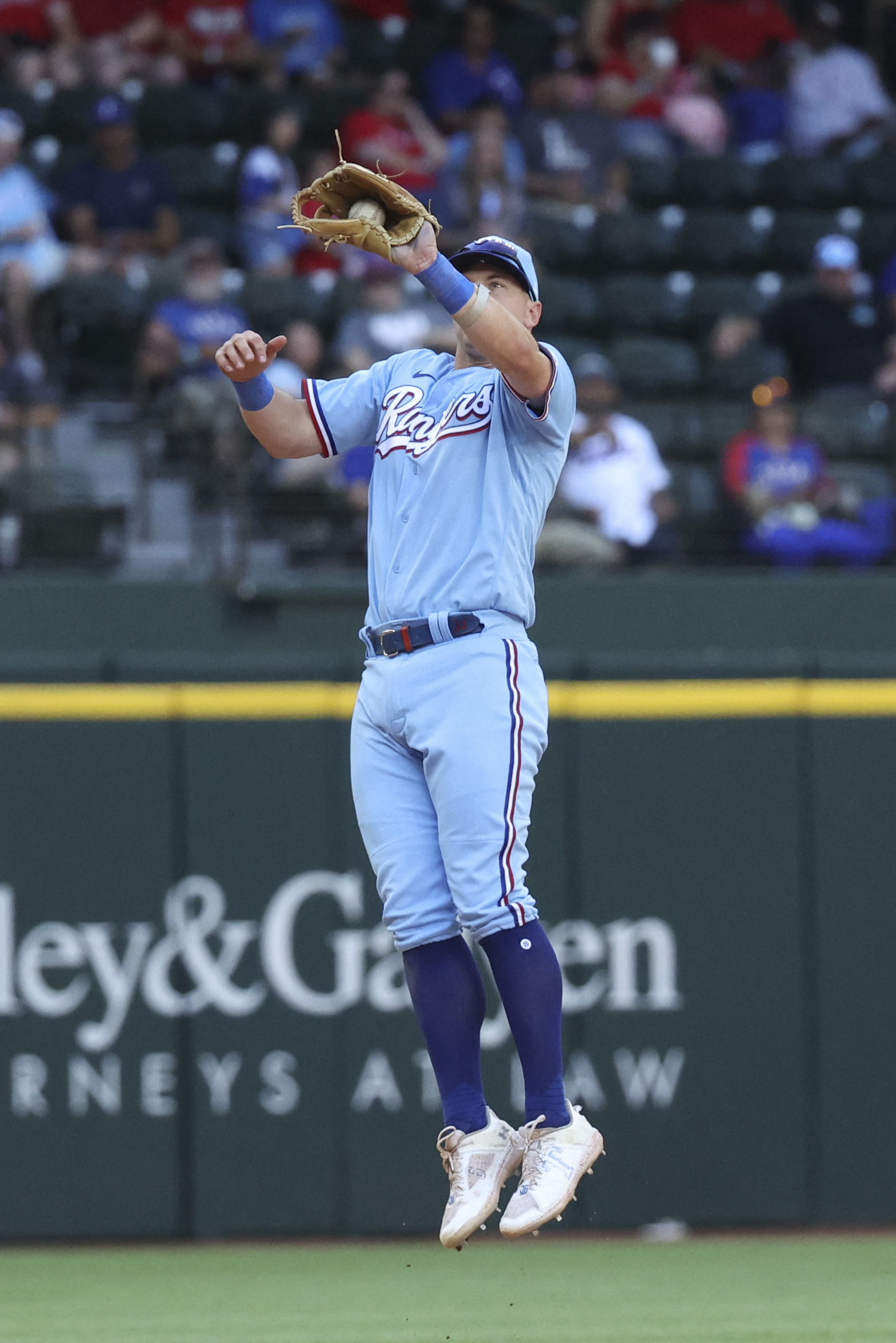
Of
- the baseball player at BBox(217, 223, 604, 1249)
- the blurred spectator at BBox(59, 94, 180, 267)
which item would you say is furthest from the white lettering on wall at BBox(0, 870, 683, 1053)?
the blurred spectator at BBox(59, 94, 180, 267)

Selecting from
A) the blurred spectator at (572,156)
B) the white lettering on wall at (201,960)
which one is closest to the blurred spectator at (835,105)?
the blurred spectator at (572,156)

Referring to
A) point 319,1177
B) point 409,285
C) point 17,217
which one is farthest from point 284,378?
point 319,1177

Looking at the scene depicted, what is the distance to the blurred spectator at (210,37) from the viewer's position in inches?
432

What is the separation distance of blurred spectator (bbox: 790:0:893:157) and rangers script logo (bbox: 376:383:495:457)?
295 inches

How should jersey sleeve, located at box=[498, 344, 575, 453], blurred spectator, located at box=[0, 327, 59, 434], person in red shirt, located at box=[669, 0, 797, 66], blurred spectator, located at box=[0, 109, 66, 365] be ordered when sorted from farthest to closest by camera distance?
person in red shirt, located at box=[669, 0, 797, 66]
blurred spectator, located at box=[0, 109, 66, 365]
blurred spectator, located at box=[0, 327, 59, 434]
jersey sleeve, located at box=[498, 344, 575, 453]

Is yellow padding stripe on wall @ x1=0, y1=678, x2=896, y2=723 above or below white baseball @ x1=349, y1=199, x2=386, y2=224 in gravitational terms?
below

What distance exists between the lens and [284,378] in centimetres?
812

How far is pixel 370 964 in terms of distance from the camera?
6.24 m

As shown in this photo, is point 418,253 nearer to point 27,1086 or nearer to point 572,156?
point 27,1086

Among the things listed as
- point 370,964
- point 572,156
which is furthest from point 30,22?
point 370,964

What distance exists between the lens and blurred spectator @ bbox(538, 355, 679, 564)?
7.54 m

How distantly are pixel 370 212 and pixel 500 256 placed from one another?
1.52ft

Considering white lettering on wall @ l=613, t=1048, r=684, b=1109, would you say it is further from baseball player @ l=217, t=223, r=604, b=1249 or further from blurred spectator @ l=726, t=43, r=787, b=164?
blurred spectator @ l=726, t=43, r=787, b=164

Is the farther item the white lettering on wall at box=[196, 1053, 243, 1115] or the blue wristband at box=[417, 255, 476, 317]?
the white lettering on wall at box=[196, 1053, 243, 1115]
